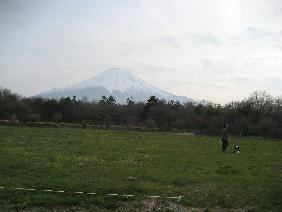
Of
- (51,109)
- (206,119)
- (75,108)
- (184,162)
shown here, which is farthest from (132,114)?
(184,162)

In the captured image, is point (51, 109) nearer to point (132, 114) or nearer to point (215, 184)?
point (132, 114)

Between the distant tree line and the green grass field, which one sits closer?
the green grass field

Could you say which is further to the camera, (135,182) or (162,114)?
(162,114)

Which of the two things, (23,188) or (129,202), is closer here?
(129,202)

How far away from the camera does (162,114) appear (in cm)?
11588

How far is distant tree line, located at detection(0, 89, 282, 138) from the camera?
87.1m

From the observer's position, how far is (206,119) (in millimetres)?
95062

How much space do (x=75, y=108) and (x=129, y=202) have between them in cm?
10446

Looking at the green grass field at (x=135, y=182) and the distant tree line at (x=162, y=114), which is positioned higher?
the distant tree line at (x=162, y=114)

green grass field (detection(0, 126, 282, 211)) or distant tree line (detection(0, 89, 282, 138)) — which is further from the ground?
distant tree line (detection(0, 89, 282, 138))

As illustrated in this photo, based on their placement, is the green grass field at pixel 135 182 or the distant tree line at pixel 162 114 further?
the distant tree line at pixel 162 114

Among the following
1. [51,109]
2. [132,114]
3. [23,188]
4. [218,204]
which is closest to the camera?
[218,204]

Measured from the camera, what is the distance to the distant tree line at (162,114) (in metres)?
87.1

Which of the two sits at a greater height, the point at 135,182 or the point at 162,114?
the point at 162,114
